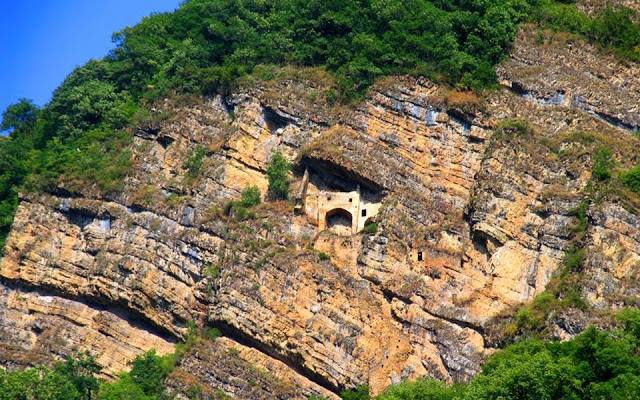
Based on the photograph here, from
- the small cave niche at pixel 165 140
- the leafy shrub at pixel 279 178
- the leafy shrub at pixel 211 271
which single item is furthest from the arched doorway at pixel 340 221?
the small cave niche at pixel 165 140

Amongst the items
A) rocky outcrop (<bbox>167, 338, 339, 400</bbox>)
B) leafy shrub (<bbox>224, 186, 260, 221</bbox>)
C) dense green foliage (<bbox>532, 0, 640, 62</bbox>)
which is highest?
dense green foliage (<bbox>532, 0, 640, 62</bbox>)

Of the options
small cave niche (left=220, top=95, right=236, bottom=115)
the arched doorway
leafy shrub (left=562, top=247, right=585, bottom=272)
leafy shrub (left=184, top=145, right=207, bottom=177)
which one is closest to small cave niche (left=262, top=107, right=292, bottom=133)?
small cave niche (left=220, top=95, right=236, bottom=115)

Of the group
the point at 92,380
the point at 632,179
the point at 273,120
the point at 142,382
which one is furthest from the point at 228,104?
the point at 632,179

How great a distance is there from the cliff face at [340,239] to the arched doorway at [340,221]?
857 millimetres

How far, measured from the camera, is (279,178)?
239ft

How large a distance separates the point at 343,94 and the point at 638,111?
469 inches

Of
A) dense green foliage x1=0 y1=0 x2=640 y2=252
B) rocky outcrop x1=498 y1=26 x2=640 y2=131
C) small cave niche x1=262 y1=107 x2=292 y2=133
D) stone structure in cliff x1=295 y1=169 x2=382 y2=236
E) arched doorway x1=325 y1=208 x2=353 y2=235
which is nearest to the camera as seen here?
stone structure in cliff x1=295 y1=169 x2=382 y2=236

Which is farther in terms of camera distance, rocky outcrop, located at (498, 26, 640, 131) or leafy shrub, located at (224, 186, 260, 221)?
→ rocky outcrop, located at (498, 26, 640, 131)

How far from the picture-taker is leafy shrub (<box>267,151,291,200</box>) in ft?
238

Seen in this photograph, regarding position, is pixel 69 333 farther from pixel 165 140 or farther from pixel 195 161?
pixel 165 140

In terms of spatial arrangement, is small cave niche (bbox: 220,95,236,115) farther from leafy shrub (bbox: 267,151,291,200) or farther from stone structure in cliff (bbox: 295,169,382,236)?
stone structure in cliff (bbox: 295,169,382,236)

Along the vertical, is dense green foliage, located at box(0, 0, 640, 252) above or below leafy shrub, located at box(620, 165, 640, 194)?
above

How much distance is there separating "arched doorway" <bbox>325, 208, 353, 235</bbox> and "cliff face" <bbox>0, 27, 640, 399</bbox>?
2.81 feet

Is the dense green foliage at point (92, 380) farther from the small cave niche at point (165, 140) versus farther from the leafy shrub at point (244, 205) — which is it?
the small cave niche at point (165, 140)
